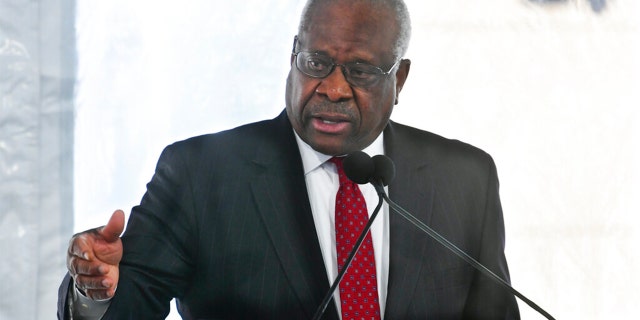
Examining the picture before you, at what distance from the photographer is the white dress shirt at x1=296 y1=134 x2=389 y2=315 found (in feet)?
4.72

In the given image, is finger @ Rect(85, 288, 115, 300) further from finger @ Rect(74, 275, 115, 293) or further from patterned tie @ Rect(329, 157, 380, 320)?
patterned tie @ Rect(329, 157, 380, 320)

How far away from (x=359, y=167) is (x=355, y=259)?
0.28 m

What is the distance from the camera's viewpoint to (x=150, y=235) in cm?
139

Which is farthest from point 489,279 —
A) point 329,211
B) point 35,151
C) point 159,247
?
point 35,151

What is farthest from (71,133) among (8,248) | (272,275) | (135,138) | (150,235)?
(272,275)

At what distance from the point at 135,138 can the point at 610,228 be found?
3.76 feet

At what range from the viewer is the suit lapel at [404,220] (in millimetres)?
1438

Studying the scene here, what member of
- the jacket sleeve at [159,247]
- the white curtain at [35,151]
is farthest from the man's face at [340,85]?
the white curtain at [35,151]

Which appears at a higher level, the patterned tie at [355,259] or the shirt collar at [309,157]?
the shirt collar at [309,157]

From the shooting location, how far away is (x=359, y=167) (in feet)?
3.88

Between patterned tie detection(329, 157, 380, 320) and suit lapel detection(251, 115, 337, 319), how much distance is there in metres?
0.03

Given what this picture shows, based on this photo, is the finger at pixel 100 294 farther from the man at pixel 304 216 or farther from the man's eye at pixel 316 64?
the man's eye at pixel 316 64

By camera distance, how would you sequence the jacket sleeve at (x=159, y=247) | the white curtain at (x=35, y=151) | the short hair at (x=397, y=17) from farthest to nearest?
the white curtain at (x=35, y=151) → the short hair at (x=397, y=17) → the jacket sleeve at (x=159, y=247)

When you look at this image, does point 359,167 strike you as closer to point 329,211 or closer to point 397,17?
point 329,211
